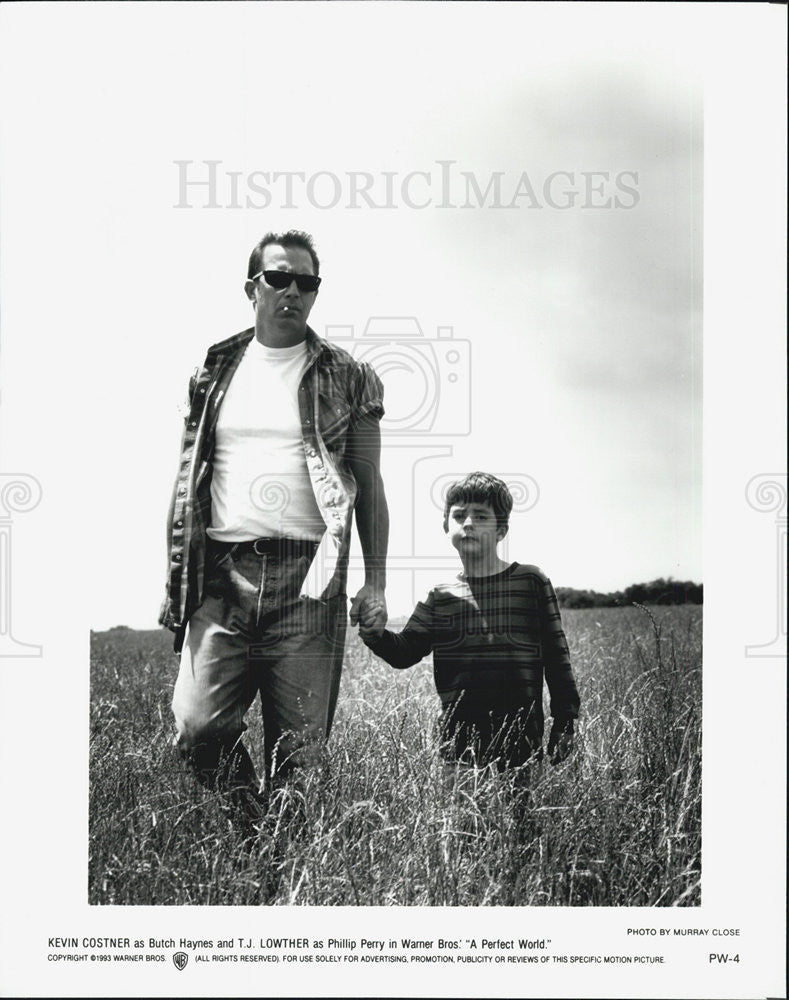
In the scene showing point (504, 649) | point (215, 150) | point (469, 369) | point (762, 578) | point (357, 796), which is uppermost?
point (215, 150)

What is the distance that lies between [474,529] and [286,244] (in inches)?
50.6

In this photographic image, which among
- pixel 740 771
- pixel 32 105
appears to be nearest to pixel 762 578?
pixel 740 771

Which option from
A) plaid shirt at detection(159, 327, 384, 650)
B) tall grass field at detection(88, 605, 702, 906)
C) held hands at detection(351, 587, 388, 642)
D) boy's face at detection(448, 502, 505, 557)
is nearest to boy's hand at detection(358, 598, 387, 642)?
held hands at detection(351, 587, 388, 642)

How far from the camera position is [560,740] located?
3672 millimetres

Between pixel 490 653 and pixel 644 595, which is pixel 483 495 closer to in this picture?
pixel 490 653

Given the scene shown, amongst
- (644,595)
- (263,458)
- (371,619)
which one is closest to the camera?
(371,619)

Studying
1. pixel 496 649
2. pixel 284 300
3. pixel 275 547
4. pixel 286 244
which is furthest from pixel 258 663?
pixel 286 244

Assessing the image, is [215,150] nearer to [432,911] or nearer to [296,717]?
[296,717]

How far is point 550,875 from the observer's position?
371 cm

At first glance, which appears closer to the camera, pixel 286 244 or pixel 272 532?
pixel 272 532

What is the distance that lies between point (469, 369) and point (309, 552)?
976mm

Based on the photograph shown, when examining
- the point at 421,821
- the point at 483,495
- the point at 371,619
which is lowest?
the point at 421,821

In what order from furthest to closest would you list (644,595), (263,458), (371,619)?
1. (644,595)
2. (263,458)
3. (371,619)

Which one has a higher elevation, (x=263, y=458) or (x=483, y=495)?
(x=263, y=458)
